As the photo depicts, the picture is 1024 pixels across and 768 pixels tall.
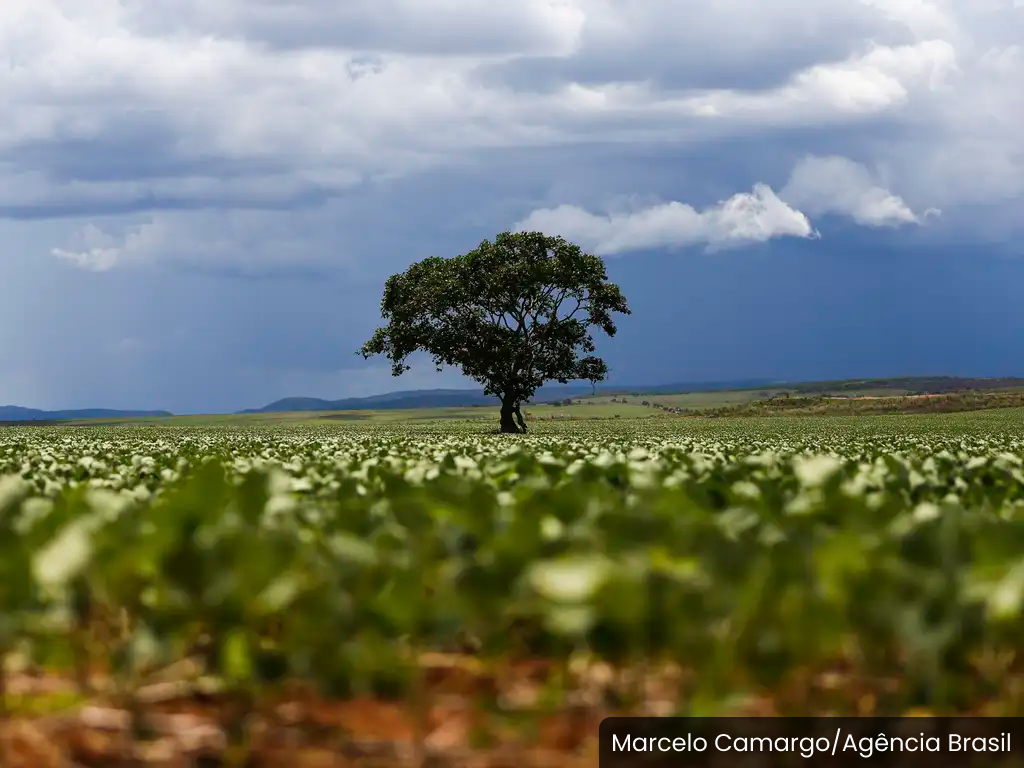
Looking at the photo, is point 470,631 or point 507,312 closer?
point 470,631

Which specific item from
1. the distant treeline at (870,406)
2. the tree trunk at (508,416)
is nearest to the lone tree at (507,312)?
the tree trunk at (508,416)

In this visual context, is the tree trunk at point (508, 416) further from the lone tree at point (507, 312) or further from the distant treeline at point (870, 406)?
the distant treeline at point (870, 406)

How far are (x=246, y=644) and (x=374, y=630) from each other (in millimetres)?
479

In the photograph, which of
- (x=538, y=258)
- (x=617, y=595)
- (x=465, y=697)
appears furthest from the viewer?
(x=538, y=258)

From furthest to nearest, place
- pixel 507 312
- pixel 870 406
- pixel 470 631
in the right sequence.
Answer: pixel 870 406 → pixel 507 312 → pixel 470 631

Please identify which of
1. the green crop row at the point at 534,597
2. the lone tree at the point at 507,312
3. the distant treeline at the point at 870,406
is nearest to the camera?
the green crop row at the point at 534,597

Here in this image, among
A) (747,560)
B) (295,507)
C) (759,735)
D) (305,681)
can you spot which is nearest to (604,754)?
(759,735)

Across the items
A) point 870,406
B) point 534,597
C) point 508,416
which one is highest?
point 534,597

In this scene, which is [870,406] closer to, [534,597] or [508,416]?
[508,416]

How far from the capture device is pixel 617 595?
3.62 meters

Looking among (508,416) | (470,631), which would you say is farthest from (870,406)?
(470,631)

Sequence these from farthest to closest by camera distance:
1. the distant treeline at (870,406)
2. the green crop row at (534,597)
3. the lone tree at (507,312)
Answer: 1. the distant treeline at (870,406)
2. the lone tree at (507,312)
3. the green crop row at (534,597)

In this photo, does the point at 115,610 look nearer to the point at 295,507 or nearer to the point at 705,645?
the point at 295,507

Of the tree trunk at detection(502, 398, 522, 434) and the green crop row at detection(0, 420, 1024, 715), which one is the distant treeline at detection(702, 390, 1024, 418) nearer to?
the tree trunk at detection(502, 398, 522, 434)
